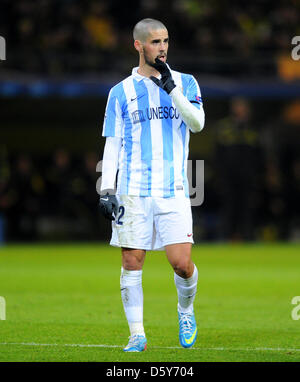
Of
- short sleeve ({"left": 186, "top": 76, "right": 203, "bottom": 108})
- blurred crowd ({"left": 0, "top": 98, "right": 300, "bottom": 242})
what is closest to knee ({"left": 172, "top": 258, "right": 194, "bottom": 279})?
short sleeve ({"left": 186, "top": 76, "right": 203, "bottom": 108})

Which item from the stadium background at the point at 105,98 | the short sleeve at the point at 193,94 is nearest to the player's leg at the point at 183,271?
the short sleeve at the point at 193,94

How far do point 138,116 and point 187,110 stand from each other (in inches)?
15.0

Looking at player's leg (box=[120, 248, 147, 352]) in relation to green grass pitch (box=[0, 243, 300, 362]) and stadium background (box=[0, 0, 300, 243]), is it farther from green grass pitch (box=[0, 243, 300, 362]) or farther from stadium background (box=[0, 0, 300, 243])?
stadium background (box=[0, 0, 300, 243])

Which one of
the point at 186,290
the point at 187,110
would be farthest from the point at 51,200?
the point at 187,110

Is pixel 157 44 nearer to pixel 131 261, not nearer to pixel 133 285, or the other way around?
pixel 131 261

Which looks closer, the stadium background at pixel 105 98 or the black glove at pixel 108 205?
the black glove at pixel 108 205

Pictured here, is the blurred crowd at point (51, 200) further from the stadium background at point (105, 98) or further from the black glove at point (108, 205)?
the black glove at point (108, 205)

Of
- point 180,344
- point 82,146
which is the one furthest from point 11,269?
point 82,146

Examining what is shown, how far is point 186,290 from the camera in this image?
6.53 meters

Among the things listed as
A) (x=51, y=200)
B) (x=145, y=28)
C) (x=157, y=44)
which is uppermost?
(x=145, y=28)

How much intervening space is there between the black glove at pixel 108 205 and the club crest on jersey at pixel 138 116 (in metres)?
Result: 0.54

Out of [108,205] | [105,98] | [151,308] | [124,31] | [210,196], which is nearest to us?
[108,205]

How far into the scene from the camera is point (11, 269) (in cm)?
1266

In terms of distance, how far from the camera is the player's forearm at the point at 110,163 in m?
6.42
